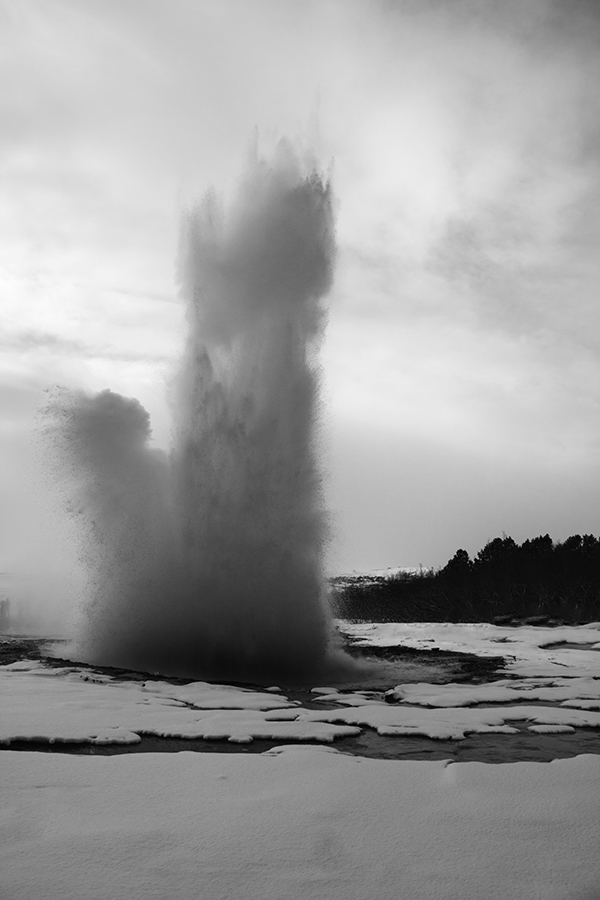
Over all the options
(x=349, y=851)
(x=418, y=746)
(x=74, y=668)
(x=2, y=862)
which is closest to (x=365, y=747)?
(x=418, y=746)

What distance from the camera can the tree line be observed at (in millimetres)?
41750

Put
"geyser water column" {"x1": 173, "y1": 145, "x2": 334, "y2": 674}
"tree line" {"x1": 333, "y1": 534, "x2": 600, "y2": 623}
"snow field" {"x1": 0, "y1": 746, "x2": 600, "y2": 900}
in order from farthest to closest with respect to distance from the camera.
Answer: "tree line" {"x1": 333, "y1": 534, "x2": 600, "y2": 623}, "geyser water column" {"x1": 173, "y1": 145, "x2": 334, "y2": 674}, "snow field" {"x1": 0, "y1": 746, "x2": 600, "y2": 900}

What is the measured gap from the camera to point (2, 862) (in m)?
2.78

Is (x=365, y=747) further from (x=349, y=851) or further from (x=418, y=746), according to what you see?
(x=349, y=851)

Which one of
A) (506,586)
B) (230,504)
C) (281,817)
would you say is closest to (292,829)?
(281,817)

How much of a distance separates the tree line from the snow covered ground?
35.4 metres

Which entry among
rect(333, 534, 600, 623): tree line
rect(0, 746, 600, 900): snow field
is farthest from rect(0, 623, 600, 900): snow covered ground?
rect(333, 534, 600, 623): tree line

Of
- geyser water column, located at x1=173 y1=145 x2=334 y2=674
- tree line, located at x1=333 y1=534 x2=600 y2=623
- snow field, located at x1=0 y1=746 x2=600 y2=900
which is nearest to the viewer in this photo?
snow field, located at x1=0 y1=746 x2=600 y2=900

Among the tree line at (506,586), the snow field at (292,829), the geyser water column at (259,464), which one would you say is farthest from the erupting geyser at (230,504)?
the tree line at (506,586)

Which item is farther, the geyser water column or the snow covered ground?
the geyser water column

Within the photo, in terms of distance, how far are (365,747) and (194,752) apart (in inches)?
66.3

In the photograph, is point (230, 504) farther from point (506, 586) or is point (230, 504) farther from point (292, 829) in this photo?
point (506, 586)

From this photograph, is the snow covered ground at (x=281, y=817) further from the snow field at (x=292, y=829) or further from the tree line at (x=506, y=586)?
the tree line at (x=506, y=586)

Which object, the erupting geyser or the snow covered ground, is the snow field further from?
the erupting geyser
